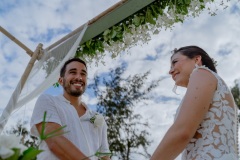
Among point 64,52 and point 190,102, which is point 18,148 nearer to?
point 190,102

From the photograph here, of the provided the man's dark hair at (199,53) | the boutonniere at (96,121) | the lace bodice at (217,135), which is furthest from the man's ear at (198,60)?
the boutonniere at (96,121)

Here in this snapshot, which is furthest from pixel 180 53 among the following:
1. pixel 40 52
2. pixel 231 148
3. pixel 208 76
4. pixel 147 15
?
pixel 40 52

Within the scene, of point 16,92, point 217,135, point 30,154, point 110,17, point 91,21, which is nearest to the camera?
point 30,154

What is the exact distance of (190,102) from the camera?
180 centimetres

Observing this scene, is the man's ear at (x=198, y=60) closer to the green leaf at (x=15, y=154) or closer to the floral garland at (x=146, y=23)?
the green leaf at (x=15, y=154)

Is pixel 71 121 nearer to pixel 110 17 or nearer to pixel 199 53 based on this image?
pixel 199 53

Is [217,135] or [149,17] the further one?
[149,17]

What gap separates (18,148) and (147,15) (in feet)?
12.0

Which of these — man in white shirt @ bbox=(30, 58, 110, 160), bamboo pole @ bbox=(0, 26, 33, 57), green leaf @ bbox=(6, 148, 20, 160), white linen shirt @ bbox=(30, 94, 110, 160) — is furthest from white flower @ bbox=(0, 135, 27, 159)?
bamboo pole @ bbox=(0, 26, 33, 57)

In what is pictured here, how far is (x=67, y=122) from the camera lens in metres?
2.92

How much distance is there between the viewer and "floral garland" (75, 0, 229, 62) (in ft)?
14.7

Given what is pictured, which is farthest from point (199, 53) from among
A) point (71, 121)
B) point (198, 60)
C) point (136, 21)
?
point (136, 21)

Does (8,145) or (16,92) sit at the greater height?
(16,92)

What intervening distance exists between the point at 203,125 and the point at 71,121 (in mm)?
1349
